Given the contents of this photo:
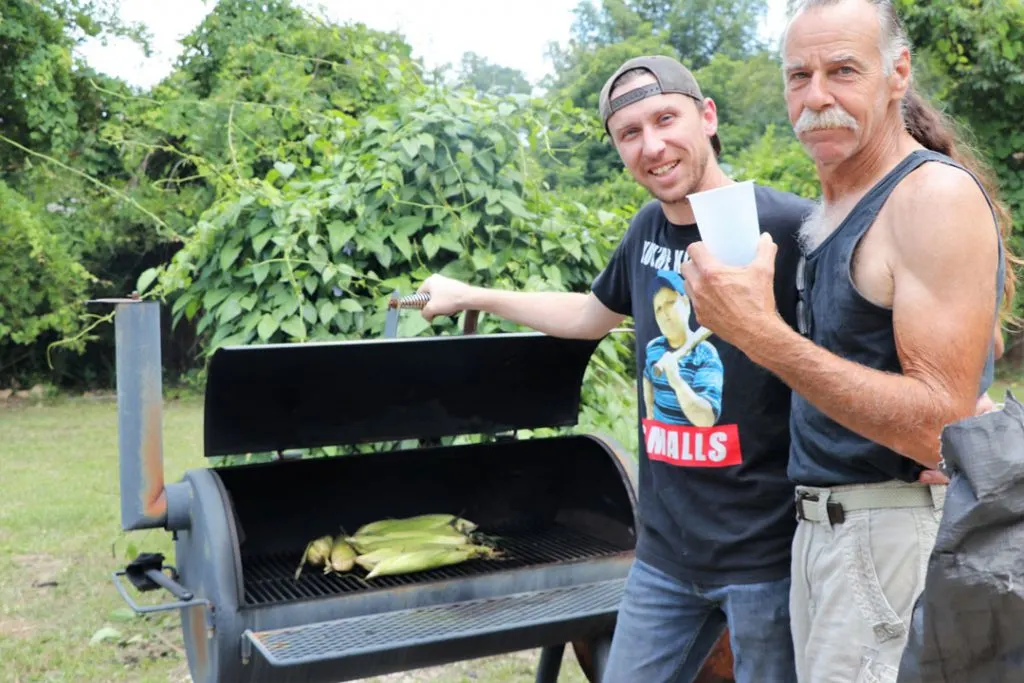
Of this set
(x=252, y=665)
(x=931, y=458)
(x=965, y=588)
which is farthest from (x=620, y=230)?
(x=965, y=588)

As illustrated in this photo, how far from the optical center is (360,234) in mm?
3838

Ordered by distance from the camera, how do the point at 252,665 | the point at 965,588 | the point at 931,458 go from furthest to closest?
1. the point at 252,665
2. the point at 931,458
3. the point at 965,588

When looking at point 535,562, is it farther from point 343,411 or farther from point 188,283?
point 188,283

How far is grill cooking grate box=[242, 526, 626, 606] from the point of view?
314 centimetres

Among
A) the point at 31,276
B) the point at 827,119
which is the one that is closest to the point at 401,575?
the point at 827,119

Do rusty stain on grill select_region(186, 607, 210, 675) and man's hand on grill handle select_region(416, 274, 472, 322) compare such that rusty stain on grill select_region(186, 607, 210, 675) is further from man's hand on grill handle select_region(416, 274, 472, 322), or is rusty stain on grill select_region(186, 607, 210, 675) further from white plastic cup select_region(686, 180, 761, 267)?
white plastic cup select_region(686, 180, 761, 267)

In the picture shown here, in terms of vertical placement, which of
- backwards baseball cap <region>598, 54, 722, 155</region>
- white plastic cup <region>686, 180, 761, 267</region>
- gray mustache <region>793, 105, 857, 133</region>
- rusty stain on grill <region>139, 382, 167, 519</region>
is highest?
backwards baseball cap <region>598, 54, 722, 155</region>

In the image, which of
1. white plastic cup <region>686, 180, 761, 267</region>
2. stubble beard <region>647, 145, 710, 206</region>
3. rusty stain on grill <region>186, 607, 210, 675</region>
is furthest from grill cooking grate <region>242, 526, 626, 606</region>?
white plastic cup <region>686, 180, 761, 267</region>

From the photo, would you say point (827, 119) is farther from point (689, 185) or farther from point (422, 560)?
point (422, 560)

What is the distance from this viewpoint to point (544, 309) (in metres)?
2.90

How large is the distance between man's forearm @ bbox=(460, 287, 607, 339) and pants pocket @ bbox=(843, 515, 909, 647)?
1.17 meters

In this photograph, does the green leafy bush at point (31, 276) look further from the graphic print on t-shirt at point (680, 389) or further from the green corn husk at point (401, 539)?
the graphic print on t-shirt at point (680, 389)

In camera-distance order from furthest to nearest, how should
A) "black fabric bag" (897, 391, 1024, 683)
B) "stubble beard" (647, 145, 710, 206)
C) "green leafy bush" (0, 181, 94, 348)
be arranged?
1. "green leafy bush" (0, 181, 94, 348)
2. "stubble beard" (647, 145, 710, 206)
3. "black fabric bag" (897, 391, 1024, 683)

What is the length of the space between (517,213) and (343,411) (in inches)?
45.7
